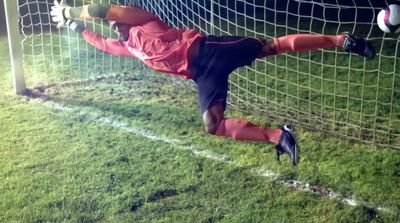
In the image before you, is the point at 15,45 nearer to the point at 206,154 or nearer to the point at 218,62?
the point at 206,154

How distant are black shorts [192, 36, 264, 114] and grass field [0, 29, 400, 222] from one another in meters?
0.63

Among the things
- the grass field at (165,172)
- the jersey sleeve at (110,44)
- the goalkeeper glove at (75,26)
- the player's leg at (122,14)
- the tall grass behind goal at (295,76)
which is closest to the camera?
the grass field at (165,172)

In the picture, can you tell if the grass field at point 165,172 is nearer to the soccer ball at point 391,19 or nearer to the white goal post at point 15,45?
the white goal post at point 15,45

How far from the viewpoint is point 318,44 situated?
367 centimetres

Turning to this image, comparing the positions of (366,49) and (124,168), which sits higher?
(366,49)

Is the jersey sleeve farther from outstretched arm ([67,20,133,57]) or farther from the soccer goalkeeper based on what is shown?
the soccer goalkeeper

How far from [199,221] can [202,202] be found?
0.20 m

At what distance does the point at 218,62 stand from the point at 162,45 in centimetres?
43

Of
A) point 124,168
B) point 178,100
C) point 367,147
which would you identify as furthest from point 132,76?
point 367,147

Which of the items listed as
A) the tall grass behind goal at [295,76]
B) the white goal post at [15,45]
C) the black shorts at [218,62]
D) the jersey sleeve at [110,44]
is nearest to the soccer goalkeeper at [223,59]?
the black shorts at [218,62]

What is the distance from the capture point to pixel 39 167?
4320 mm

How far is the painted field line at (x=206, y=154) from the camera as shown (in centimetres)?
395

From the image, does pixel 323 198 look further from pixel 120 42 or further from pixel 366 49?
pixel 120 42

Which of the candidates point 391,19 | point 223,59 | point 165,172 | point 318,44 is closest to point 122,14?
point 223,59
